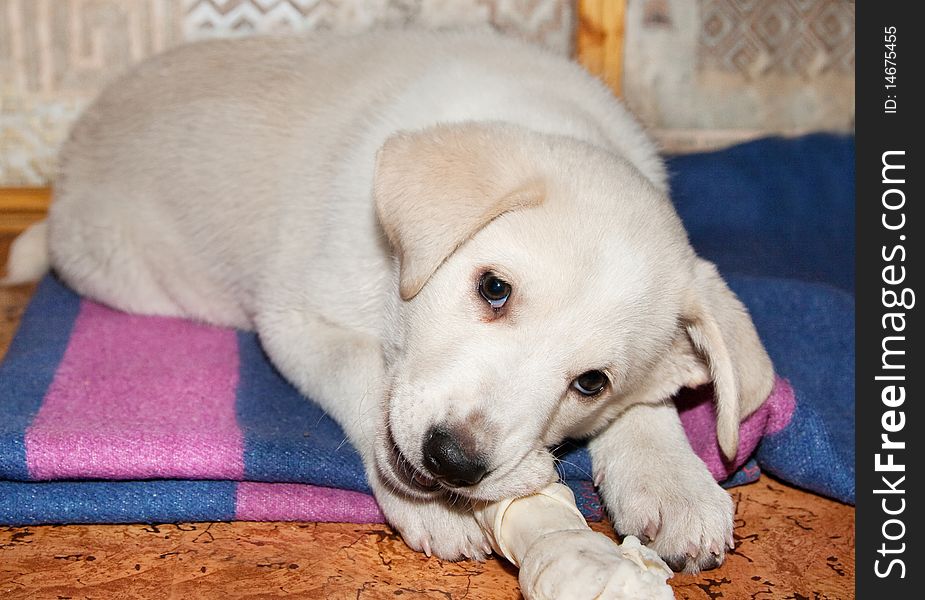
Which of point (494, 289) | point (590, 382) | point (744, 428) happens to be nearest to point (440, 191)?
point (494, 289)

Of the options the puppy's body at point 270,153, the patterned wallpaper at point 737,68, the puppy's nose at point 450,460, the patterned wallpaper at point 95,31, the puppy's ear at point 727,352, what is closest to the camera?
the puppy's nose at point 450,460

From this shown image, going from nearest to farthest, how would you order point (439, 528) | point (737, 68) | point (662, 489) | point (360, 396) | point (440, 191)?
point (440, 191) < point (439, 528) < point (662, 489) < point (360, 396) < point (737, 68)

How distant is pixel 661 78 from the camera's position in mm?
5301

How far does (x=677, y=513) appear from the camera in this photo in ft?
8.41

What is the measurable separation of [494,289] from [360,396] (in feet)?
1.93

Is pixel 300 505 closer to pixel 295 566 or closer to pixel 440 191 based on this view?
pixel 295 566

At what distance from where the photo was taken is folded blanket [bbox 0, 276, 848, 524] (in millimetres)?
2586

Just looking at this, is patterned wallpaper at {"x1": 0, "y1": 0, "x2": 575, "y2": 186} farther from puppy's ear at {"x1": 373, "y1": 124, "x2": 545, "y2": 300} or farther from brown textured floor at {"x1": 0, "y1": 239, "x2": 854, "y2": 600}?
brown textured floor at {"x1": 0, "y1": 239, "x2": 854, "y2": 600}

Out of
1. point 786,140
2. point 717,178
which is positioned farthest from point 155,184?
point 786,140

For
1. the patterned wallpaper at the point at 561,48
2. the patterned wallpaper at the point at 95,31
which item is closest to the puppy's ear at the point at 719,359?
the patterned wallpaper at the point at 561,48

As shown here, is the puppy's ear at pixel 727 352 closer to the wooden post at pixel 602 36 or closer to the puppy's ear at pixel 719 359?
the puppy's ear at pixel 719 359

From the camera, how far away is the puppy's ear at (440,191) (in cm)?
237

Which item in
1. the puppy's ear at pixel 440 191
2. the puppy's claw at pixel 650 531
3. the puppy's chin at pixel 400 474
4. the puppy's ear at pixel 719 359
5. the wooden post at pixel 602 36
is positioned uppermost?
the puppy's ear at pixel 440 191

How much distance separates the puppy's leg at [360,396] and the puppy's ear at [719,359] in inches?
24.9
